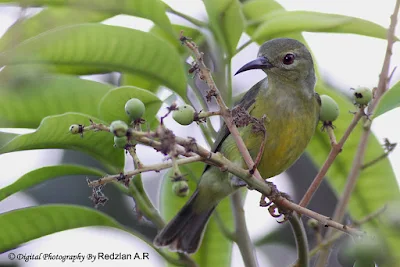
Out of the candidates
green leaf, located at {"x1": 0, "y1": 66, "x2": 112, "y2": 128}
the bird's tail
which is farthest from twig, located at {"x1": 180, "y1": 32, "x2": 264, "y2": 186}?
the bird's tail

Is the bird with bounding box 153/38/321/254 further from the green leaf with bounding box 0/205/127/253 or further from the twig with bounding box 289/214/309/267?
the twig with bounding box 289/214/309/267

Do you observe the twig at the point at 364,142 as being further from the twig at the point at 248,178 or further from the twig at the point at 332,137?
the twig at the point at 248,178

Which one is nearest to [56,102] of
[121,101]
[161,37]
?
[121,101]

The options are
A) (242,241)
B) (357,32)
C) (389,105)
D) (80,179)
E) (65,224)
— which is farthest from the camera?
(80,179)

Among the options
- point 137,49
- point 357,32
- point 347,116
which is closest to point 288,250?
point 347,116

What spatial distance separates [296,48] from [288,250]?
5.26ft

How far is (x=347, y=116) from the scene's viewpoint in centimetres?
305

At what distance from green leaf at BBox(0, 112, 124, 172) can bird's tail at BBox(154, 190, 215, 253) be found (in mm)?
457

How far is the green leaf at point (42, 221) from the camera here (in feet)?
8.37

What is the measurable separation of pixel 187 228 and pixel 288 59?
995mm

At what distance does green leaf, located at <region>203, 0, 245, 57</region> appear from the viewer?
2.80 m

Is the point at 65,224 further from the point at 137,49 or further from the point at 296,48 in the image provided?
the point at 296,48

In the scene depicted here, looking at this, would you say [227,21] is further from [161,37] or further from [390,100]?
[390,100]

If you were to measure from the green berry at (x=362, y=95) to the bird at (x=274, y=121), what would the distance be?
90 cm
